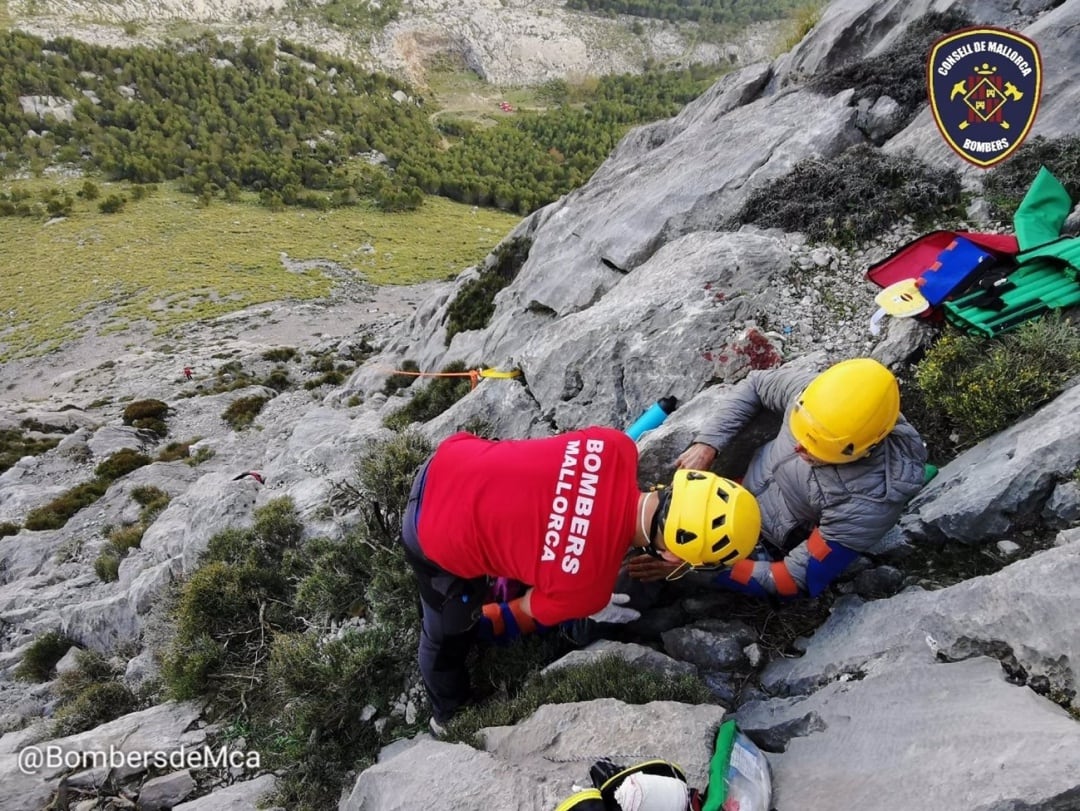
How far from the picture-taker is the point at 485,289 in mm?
15789

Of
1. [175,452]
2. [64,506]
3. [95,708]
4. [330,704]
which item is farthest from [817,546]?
[175,452]

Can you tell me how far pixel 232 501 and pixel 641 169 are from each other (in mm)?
10882

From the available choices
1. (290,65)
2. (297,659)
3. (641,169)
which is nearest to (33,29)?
(290,65)

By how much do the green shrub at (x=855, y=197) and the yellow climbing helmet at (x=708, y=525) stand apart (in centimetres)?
533

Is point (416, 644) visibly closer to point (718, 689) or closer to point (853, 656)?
point (718, 689)

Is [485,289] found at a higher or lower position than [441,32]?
lower

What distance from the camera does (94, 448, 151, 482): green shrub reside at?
56.6 ft

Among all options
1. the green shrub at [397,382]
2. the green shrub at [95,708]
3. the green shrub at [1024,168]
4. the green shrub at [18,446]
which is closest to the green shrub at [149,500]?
the green shrub at [397,382]

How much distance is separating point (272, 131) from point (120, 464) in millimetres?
70368

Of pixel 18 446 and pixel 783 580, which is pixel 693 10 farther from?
pixel 783 580

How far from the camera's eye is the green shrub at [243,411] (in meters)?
20.3

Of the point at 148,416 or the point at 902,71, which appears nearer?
the point at 902,71

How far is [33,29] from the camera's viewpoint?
82750 millimetres
